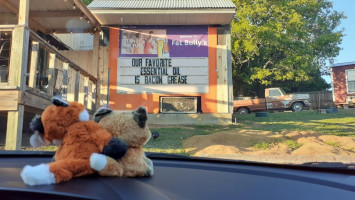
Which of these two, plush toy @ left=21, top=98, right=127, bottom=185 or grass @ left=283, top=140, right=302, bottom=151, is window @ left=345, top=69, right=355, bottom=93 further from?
plush toy @ left=21, top=98, right=127, bottom=185

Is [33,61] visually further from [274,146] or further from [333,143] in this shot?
[333,143]

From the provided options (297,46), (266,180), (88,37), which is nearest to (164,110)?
(88,37)

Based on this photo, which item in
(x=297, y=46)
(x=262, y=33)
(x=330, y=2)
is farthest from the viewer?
(x=330, y=2)

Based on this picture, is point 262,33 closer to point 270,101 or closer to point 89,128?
point 270,101

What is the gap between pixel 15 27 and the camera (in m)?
6.54

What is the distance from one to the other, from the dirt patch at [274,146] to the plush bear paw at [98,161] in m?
5.55

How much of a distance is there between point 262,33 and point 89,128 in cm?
2342

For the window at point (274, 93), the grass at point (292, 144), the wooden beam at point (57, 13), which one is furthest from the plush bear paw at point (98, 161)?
the window at point (274, 93)

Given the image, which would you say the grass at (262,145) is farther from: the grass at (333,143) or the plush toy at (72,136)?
the plush toy at (72,136)

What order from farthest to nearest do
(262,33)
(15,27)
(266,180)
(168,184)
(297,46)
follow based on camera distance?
(297,46) → (262,33) → (15,27) → (266,180) → (168,184)

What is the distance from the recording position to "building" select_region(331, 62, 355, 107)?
27219 millimetres

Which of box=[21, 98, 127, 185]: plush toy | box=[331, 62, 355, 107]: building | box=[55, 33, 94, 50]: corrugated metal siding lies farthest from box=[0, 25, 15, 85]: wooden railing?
box=[331, 62, 355, 107]: building

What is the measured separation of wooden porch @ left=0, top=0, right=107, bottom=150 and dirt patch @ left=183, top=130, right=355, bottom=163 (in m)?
3.85

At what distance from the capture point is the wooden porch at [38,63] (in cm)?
638
